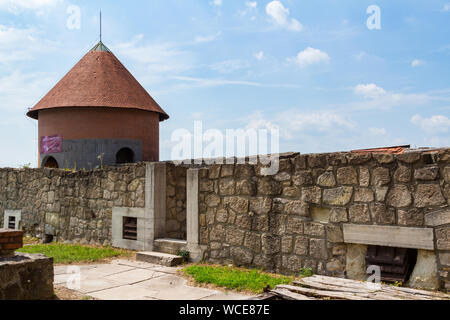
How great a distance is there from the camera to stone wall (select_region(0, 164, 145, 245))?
9.54 metres

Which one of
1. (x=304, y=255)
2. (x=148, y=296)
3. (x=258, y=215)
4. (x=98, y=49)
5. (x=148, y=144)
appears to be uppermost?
(x=98, y=49)

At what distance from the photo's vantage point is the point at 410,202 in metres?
5.39

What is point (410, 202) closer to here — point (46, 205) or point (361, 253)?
point (361, 253)

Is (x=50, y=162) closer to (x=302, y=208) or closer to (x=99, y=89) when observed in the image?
(x=99, y=89)

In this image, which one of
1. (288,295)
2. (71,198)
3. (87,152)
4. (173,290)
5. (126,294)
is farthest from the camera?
(87,152)

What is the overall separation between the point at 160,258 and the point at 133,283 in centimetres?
147

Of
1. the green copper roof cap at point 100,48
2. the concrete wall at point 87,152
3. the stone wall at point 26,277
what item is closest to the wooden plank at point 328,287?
the stone wall at point 26,277

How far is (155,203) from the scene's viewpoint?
8781mm

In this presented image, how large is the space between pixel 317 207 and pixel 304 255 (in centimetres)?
75

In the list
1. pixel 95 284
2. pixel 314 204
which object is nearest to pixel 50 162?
pixel 95 284

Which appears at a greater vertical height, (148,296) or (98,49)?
(98,49)

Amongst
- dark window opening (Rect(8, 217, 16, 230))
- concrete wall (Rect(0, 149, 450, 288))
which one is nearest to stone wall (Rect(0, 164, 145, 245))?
concrete wall (Rect(0, 149, 450, 288))
